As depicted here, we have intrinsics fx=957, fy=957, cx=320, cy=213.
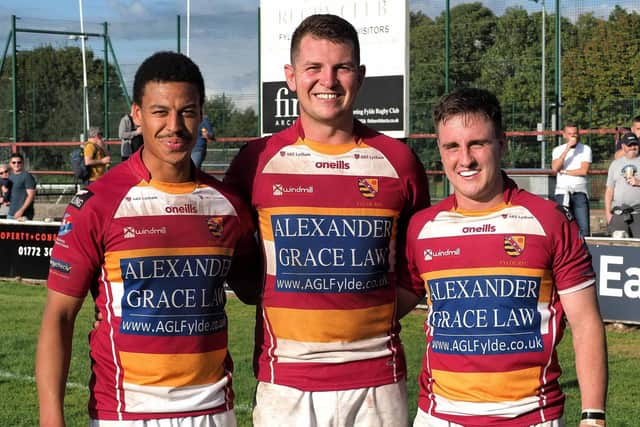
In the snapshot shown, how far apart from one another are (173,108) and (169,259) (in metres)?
0.54

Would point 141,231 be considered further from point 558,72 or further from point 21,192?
point 558,72

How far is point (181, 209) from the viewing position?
347 cm

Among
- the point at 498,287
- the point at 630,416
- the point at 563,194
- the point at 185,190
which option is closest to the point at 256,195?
the point at 185,190

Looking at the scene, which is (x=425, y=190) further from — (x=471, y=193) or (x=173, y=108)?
(x=173, y=108)

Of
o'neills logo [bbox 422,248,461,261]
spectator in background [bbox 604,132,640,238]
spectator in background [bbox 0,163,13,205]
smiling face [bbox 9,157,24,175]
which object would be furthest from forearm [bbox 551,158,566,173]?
o'neills logo [bbox 422,248,461,261]

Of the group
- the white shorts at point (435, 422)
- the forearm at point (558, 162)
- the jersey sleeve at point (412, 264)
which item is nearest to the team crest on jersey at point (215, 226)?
the jersey sleeve at point (412, 264)

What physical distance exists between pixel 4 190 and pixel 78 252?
14.6m

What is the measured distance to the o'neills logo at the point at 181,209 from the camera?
3454 mm

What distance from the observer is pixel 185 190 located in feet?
11.5

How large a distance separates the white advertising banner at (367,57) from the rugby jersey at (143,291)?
7.74 meters

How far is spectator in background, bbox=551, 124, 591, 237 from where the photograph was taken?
529 inches

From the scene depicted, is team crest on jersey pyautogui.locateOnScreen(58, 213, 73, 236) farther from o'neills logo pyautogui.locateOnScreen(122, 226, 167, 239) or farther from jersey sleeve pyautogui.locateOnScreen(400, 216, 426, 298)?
jersey sleeve pyautogui.locateOnScreen(400, 216, 426, 298)

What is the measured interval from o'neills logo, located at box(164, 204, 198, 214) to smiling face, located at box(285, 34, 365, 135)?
650mm

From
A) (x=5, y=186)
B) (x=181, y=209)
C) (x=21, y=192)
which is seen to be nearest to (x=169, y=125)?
(x=181, y=209)
